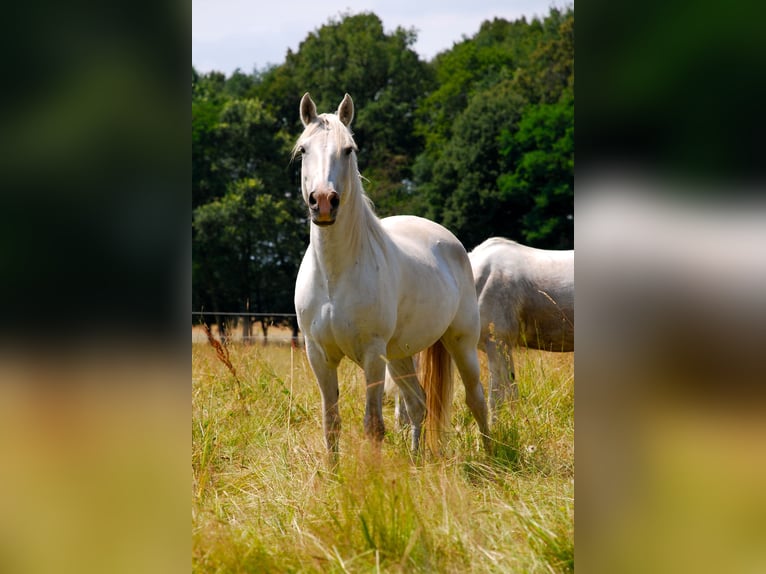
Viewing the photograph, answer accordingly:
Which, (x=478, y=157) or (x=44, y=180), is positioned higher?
(x=478, y=157)

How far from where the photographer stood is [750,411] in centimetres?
118

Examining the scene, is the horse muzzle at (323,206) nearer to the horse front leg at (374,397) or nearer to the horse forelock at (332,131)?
the horse forelock at (332,131)

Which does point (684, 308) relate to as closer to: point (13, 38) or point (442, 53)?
point (13, 38)

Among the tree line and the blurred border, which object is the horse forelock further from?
the tree line

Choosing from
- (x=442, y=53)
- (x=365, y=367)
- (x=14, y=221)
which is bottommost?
(x=365, y=367)

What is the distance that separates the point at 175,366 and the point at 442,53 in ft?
130

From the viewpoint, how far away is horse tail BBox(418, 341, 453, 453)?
17.0ft

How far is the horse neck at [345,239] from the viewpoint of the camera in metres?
4.29

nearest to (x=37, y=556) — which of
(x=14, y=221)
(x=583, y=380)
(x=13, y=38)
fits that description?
(x=14, y=221)

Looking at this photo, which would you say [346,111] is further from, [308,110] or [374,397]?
[374,397]

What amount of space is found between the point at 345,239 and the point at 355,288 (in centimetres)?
29

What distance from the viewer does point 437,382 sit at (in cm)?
560

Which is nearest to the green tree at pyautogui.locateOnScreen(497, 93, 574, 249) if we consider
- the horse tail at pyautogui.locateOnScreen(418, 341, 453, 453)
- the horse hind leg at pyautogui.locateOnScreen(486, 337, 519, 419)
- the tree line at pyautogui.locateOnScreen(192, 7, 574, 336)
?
the tree line at pyautogui.locateOnScreen(192, 7, 574, 336)

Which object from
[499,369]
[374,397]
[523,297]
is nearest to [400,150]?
[523,297]
